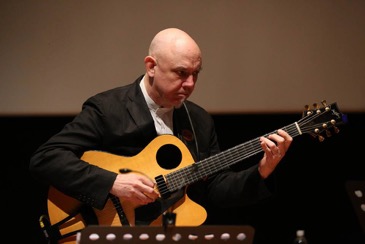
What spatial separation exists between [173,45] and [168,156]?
1.98 ft

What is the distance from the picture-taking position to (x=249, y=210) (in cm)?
452

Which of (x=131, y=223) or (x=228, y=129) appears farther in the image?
(x=228, y=129)

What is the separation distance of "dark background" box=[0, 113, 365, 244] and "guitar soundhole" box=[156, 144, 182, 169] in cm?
89

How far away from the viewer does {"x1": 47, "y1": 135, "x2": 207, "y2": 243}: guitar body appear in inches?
132

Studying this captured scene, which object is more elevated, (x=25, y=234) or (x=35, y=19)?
(x=35, y=19)

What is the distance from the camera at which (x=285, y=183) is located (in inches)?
176

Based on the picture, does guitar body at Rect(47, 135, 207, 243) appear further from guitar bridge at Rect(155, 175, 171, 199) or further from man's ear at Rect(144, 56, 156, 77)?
man's ear at Rect(144, 56, 156, 77)

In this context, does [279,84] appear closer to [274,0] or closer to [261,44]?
[261,44]

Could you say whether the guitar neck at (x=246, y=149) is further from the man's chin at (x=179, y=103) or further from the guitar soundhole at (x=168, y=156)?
the man's chin at (x=179, y=103)

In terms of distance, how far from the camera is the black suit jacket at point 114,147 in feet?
10.8

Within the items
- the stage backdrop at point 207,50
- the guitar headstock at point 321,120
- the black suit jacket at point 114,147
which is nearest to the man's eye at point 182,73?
the black suit jacket at point 114,147

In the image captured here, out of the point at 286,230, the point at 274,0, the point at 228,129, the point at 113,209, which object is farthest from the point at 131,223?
the point at 274,0

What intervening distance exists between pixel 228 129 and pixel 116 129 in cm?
110

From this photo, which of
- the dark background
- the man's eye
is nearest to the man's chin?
the man's eye
